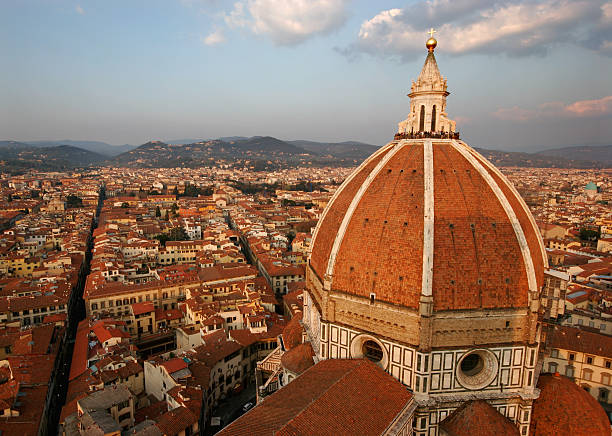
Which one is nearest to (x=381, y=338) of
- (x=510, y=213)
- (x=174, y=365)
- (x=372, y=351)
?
(x=372, y=351)

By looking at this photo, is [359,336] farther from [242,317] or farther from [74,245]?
[74,245]

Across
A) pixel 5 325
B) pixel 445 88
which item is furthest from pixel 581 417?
pixel 5 325

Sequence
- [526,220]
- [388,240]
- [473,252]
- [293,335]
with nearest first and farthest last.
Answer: [473,252] < [388,240] < [526,220] < [293,335]

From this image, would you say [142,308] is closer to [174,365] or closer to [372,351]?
[174,365]

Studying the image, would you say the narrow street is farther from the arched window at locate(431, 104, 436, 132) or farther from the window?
the window

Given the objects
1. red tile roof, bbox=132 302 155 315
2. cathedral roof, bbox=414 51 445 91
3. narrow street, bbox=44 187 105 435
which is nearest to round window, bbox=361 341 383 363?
cathedral roof, bbox=414 51 445 91

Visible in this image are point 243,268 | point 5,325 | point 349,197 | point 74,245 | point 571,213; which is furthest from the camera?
point 571,213
